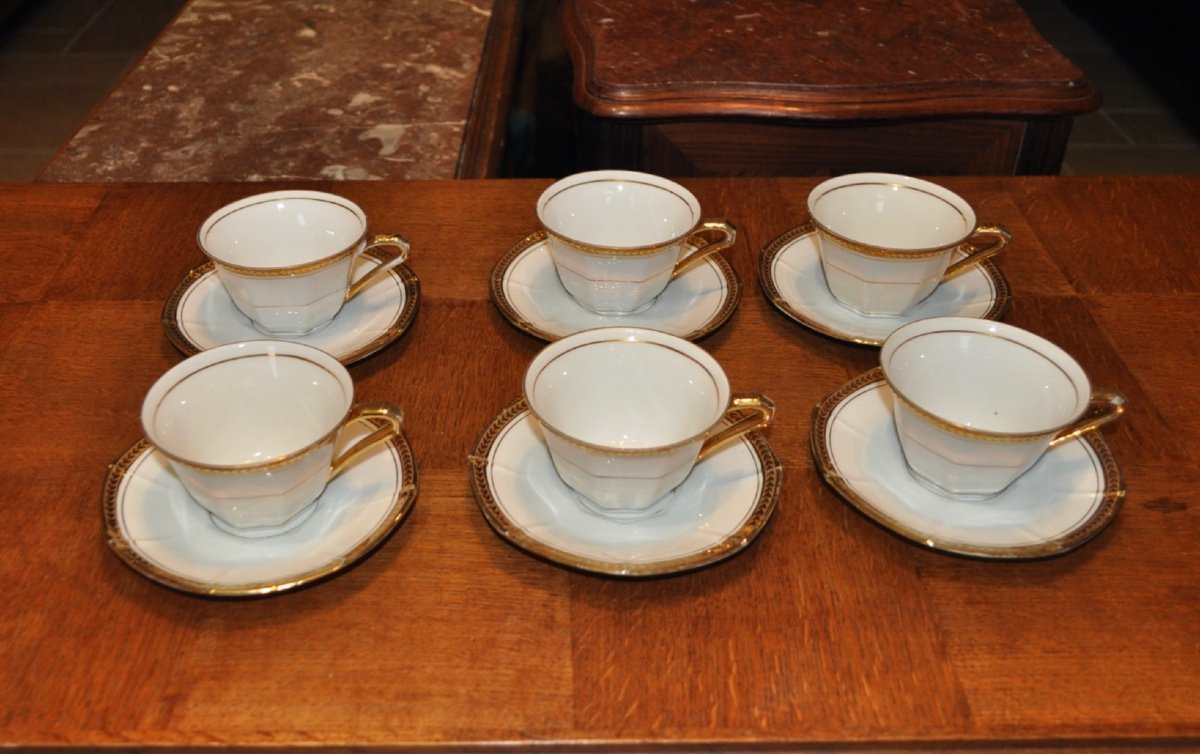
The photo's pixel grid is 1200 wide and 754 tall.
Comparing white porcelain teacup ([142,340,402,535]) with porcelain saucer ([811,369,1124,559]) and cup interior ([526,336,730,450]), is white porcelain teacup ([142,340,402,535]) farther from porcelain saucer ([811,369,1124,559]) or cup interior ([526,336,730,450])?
porcelain saucer ([811,369,1124,559])

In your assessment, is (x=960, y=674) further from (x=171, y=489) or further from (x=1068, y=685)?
(x=171, y=489)

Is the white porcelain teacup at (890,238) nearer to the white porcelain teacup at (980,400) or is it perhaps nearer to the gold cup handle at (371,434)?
the white porcelain teacup at (980,400)

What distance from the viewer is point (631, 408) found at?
58 cm

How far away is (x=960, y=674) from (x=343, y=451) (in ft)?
1.02

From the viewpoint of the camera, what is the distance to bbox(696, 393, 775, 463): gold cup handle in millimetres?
533

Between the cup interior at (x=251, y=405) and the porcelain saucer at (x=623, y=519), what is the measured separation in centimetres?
Result: 8

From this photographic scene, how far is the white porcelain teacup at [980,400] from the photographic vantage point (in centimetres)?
52

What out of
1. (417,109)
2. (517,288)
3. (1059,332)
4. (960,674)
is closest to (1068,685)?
(960,674)

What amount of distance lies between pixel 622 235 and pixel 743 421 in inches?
9.0

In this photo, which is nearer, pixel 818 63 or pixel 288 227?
pixel 288 227

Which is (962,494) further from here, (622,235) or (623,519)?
(622,235)

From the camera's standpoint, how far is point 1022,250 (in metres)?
0.76

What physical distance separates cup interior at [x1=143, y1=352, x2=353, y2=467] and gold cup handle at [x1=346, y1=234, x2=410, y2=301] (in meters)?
0.13

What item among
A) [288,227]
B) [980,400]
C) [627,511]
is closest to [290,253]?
[288,227]
